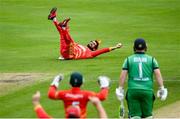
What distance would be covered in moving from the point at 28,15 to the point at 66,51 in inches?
886

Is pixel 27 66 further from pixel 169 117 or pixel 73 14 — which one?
pixel 73 14

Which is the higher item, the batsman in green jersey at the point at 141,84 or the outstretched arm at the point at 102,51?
the outstretched arm at the point at 102,51

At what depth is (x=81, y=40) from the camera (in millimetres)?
42031

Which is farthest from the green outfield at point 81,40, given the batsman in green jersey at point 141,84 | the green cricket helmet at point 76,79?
the green cricket helmet at point 76,79

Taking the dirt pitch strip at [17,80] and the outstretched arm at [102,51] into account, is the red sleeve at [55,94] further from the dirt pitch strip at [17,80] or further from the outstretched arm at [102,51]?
the outstretched arm at [102,51]

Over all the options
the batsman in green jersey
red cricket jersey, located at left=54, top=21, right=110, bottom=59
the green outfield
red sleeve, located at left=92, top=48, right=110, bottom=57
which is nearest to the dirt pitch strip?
the green outfield

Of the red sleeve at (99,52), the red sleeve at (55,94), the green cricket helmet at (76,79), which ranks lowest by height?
the red sleeve at (55,94)

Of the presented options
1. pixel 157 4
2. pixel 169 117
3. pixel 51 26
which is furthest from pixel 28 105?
pixel 157 4

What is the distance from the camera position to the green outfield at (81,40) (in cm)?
2456

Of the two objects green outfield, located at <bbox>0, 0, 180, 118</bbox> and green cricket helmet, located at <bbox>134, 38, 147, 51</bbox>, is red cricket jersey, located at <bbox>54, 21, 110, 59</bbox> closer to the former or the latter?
green outfield, located at <bbox>0, 0, 180, 118</bbox>

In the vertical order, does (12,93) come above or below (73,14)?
below

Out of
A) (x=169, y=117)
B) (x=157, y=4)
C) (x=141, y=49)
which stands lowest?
(x=169, y=117)

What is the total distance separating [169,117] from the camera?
68.3 ft

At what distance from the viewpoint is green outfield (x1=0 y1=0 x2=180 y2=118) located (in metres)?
24.6
